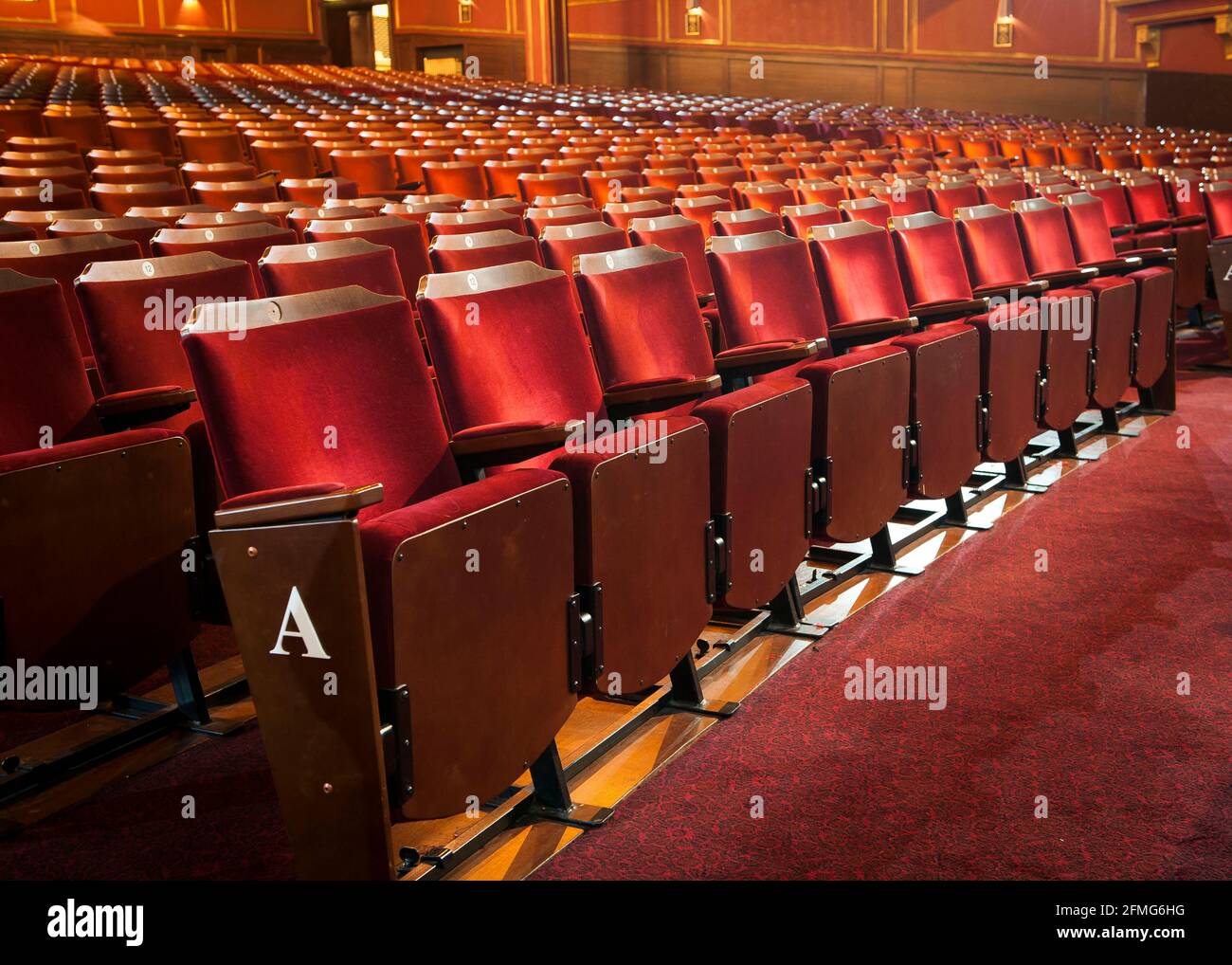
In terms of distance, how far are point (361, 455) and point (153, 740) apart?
0.80 ft

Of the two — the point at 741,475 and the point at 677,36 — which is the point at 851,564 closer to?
the point at 741,475

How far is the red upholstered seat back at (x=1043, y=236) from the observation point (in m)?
1.37

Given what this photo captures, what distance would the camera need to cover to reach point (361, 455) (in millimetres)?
605

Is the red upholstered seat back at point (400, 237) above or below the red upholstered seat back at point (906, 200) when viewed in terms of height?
below

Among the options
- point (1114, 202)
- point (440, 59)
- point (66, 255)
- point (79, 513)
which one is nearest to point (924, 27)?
point (440, 59)

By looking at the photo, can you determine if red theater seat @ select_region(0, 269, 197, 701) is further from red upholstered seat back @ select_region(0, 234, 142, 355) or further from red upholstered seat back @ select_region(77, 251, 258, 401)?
red upholstered seat back @ select_region(0, 234, 142, 355)

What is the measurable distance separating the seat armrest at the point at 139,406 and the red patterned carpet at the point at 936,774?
20 cm

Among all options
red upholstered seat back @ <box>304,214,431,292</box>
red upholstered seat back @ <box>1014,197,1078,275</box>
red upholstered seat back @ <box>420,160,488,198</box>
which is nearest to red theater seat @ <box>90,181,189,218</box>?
red upholstered seat back @ <box>304,214,431,292</box>

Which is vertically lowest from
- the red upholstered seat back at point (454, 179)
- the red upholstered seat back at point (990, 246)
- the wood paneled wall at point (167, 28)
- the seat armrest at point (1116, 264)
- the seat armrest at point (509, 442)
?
the seat armrest at point (509, 442)

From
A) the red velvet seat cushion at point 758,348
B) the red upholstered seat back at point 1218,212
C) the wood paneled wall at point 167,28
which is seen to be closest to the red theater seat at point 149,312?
the red velvet seat cushion at point 758,348

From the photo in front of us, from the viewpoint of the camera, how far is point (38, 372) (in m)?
0.71

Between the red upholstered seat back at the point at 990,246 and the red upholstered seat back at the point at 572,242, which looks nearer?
the red upholstered seat back at the point at 572,242

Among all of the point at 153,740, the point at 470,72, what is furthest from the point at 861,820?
the point at 470,72

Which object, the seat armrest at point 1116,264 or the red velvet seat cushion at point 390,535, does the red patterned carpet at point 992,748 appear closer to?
the red velvet seat cushion at point 390,535
